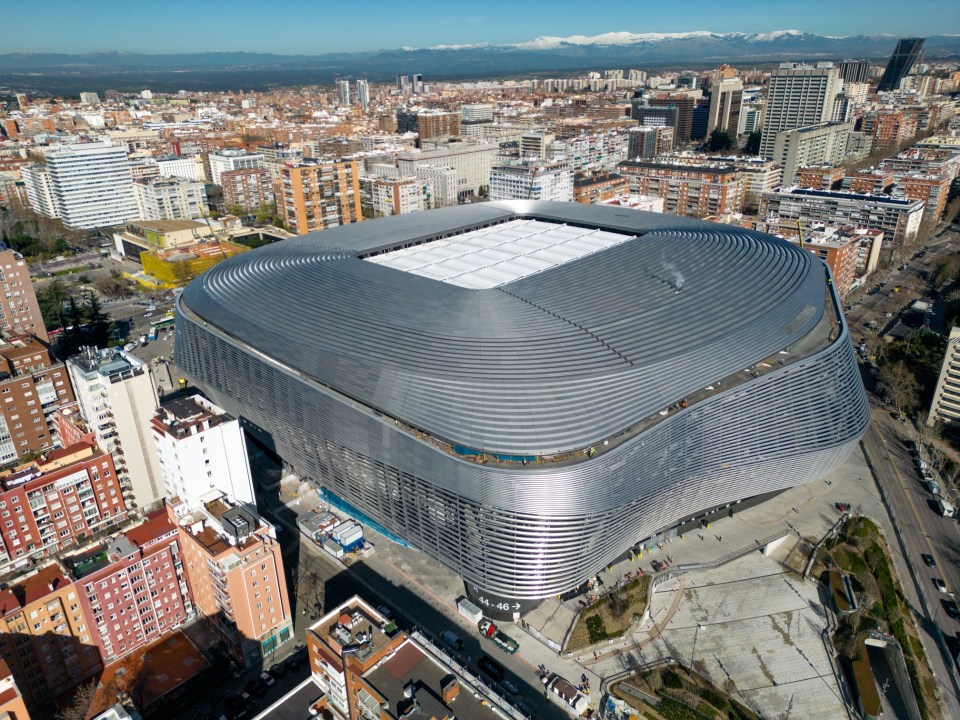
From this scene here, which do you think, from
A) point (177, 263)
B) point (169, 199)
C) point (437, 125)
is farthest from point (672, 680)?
point (437, 125)

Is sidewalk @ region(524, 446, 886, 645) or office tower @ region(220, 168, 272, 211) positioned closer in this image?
sidewalk @ region(524, 446, 886, 645)

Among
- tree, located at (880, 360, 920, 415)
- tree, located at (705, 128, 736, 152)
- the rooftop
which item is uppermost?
the rooftop

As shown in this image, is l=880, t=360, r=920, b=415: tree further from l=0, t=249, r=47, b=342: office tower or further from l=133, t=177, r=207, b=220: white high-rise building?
l=133, t=177, r=207, b=220: white high-rise building

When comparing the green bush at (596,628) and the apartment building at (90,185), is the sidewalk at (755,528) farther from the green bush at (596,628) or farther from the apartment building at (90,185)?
the apartment building at (90,185)

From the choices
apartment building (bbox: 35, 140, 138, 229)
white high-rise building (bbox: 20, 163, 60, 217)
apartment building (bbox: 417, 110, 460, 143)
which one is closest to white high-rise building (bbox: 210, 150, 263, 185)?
apartment building (bbox: 35, 140, 138, 229)

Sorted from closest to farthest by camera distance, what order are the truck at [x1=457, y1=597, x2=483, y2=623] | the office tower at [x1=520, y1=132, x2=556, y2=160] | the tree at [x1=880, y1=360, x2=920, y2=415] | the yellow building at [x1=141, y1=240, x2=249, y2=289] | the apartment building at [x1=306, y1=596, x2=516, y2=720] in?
1. the apartment building at [x1=306, y1=596, x2=516, y2=720]
2. the truck at [x1=457, y1=597, x2=483, y2=623]
3. the tree at [x1=880, y1=360, x2=920, y2=415]
4. the yellow building at [x1=141, y1=240, x2=249, y2=289]
5. the office tower at [x1=520, y1=132, x2=556, y2=160]

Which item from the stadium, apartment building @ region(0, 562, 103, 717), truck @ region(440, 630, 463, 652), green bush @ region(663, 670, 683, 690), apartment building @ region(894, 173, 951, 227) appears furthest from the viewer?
apartment building @ region(894, 173, 951, 227)

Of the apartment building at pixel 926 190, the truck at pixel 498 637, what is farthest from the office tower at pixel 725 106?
the truck at pixel 498 637
